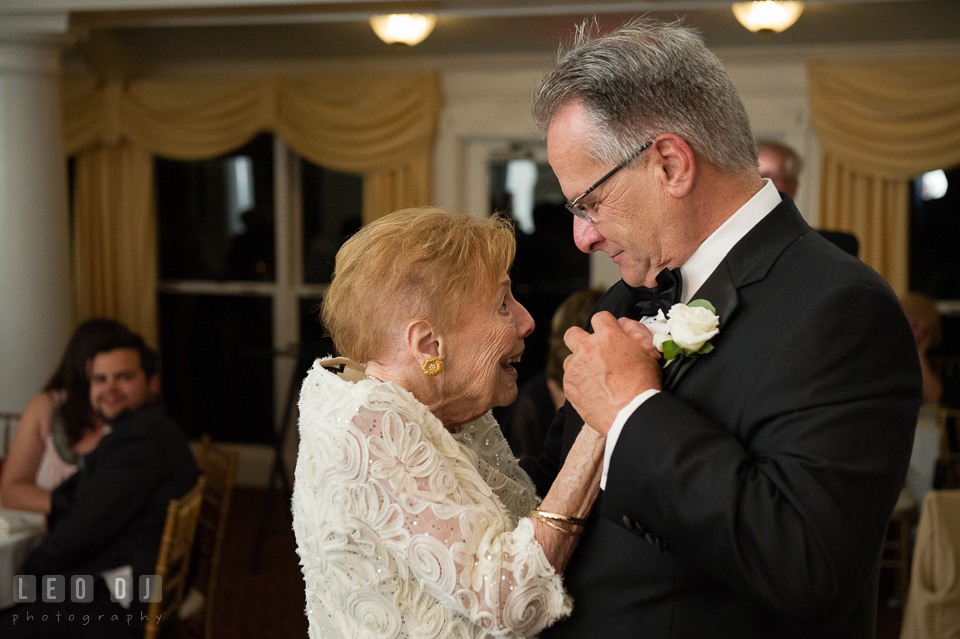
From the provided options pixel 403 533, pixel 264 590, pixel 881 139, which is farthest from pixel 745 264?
pixel 881 139

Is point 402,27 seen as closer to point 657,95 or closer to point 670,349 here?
point 657,95

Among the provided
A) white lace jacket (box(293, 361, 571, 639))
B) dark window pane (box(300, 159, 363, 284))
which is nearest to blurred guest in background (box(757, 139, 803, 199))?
white lace jacket (box(293, 361, 571, 639))

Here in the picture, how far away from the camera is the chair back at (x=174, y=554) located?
8.48ft

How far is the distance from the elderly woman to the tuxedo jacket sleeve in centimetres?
16

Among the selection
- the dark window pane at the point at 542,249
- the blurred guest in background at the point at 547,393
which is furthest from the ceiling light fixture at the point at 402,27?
the blurred guest in background at the point at 547,393

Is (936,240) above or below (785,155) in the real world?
below

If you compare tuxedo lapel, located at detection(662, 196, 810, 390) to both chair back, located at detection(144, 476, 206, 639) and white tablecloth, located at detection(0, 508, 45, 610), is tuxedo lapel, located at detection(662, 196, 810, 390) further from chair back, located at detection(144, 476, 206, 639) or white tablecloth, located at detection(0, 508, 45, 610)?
white tablecloth, located at detection(0, 508, 45, 610)

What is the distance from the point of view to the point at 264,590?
14.4ft

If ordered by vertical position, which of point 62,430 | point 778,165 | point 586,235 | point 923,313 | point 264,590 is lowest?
point 264,590

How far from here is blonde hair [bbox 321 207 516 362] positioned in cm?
133

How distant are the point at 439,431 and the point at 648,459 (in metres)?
0.37

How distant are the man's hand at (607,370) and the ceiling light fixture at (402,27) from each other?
3901 mm

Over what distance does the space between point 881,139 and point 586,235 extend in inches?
169

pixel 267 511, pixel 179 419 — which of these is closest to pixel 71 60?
pixel 179 419
